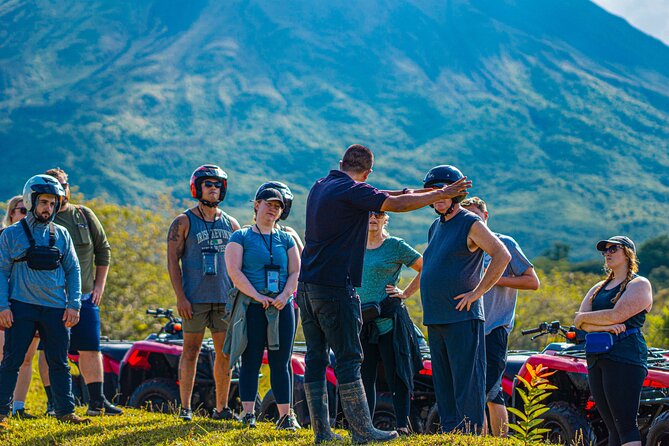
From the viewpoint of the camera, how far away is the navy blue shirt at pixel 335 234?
22.0 ft

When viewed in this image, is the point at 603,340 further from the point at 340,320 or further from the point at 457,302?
the point at 340,320

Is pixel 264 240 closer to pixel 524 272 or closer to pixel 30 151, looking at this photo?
pixel 524 272

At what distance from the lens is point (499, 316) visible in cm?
805

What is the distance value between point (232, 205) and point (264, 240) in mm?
172309

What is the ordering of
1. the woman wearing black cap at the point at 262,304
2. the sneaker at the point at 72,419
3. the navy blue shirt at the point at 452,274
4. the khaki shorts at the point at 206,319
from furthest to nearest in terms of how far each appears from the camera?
the khaki shorts at the point at 206,319, the sneaker at the point at 72,419, the woman wearing black cap at the point at 262,304, the navy blue shirt at the point at 452,274

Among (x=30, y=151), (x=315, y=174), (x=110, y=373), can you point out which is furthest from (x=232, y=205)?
(x=110, y=373)

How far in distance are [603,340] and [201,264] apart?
3.84 meters

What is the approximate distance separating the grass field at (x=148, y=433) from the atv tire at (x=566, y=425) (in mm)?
1741

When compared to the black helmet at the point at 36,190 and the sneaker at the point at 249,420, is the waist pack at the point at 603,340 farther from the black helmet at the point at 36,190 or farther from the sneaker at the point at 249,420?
the black helmet at the point at 36,190

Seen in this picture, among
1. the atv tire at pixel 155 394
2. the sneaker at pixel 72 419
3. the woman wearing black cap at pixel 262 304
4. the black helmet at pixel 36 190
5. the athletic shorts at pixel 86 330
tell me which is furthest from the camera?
the atv tire at pixel 155 394

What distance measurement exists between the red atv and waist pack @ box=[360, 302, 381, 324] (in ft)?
4.24

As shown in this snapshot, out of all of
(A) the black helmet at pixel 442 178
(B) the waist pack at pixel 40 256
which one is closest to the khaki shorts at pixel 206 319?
(B) the waist pack at pixel 40 256

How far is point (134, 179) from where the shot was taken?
19250 cm

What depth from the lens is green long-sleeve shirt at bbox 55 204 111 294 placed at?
956cm
